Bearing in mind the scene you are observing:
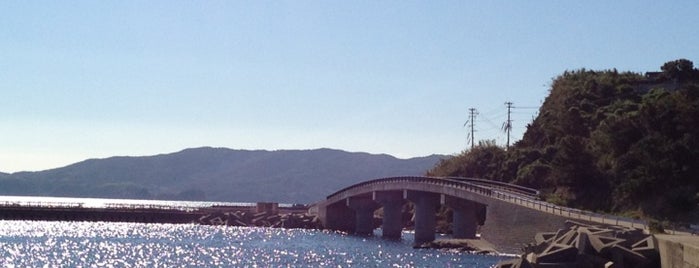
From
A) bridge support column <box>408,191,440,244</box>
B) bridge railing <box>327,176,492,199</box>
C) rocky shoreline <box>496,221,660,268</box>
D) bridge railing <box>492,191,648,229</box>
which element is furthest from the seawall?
bridge support column <box>408,191,440,244</box>

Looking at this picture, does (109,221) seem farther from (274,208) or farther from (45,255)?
(45,255)

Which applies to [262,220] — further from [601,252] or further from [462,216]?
[601,252]

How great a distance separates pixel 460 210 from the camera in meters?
97.4

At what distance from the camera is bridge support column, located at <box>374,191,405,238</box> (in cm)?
11550

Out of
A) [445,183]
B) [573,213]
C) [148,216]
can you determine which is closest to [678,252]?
[573,213]

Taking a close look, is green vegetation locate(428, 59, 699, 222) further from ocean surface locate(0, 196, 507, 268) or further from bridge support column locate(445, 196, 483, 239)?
ocean surface locate(0, 196, 507, 268)

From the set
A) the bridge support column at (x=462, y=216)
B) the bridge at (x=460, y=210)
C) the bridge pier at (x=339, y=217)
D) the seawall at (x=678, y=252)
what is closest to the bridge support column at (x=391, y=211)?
the bridge at (x=460, y=210)

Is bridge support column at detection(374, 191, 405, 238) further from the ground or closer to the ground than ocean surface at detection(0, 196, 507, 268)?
further from the ground

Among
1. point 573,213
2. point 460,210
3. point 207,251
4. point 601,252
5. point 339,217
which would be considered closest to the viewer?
point 601,252

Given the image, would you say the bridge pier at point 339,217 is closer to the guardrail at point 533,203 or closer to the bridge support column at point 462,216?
the guardrail at point 533,203

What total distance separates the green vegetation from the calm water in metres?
14.7

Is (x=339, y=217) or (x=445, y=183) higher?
(x=445, y=183)

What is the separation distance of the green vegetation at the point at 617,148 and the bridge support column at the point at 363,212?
15722 millimetres

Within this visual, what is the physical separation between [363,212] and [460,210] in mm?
29657
